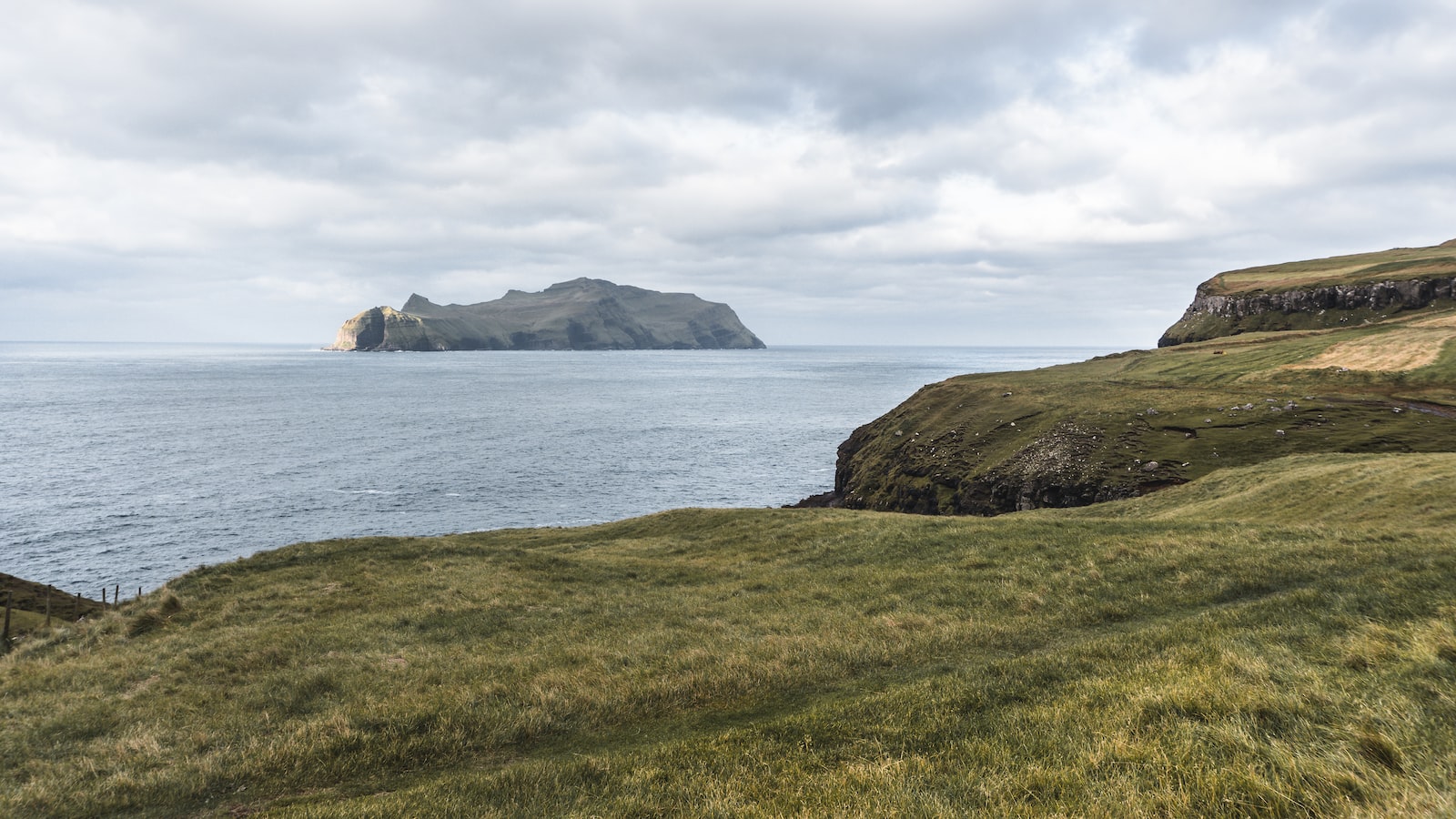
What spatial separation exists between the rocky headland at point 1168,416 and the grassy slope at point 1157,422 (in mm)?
185

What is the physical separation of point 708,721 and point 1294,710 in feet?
31.5

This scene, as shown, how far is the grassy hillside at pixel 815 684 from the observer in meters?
8.45

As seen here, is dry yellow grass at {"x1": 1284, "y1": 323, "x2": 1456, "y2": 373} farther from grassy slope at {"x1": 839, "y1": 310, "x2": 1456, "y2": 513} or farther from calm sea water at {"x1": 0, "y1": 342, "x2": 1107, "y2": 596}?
calm sea water at {"x1": 0, "y1": 342, "x2": 1107, "y2": 596}

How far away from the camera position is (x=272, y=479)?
91.1 m

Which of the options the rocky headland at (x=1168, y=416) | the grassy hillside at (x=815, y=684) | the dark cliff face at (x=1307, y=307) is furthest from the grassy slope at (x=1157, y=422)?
the grassy hillside at (x=815, y=684)

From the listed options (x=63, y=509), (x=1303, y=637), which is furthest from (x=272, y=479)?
(x=1303, y=637)

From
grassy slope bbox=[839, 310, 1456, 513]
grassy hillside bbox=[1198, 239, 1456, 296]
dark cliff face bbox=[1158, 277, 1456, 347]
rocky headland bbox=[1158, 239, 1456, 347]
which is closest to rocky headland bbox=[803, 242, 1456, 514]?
grassy slope bbox=[839, 310, 1456, 513]

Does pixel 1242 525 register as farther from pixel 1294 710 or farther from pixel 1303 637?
pixel 1294 710

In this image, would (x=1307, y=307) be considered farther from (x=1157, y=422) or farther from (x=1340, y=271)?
(x=1157, y=422)

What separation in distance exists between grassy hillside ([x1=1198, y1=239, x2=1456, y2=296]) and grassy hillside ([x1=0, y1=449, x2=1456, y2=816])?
445 feet

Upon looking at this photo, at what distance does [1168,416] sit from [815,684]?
6407 centimetres

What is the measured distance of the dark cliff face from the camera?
111625 mm

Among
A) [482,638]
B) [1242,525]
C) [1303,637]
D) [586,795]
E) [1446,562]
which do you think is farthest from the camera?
[1242,525]

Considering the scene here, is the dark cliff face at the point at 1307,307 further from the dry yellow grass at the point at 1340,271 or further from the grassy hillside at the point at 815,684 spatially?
the grassy hillside at the point at 815,684
